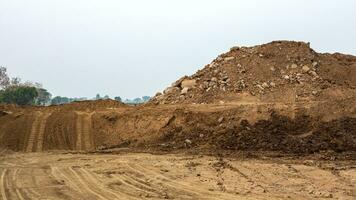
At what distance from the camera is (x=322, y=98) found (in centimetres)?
2025

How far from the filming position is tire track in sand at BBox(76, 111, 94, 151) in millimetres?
17703

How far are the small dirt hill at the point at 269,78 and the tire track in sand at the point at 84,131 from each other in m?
3.49

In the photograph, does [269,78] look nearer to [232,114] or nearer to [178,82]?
[178,82]

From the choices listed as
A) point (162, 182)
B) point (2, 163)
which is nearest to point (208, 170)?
point (162, 182)

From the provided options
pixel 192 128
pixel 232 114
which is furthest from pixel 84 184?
pixel 232 114

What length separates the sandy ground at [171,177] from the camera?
30.7ft

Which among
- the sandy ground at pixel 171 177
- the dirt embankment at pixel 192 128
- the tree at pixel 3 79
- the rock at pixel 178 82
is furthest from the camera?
the tree at pixel 3 79

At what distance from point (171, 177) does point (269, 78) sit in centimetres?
1190

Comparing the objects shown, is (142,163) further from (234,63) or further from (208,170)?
(234,63)

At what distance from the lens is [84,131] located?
18.6 metres

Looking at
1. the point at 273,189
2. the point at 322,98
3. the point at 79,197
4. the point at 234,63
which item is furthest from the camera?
the point at 234,63

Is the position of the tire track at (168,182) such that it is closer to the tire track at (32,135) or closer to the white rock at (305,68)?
the tire track at (32,135)

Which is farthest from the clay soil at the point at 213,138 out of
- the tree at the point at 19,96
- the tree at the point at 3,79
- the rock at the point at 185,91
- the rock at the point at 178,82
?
the tree at the point at 3,79

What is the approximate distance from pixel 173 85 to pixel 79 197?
584 inches
